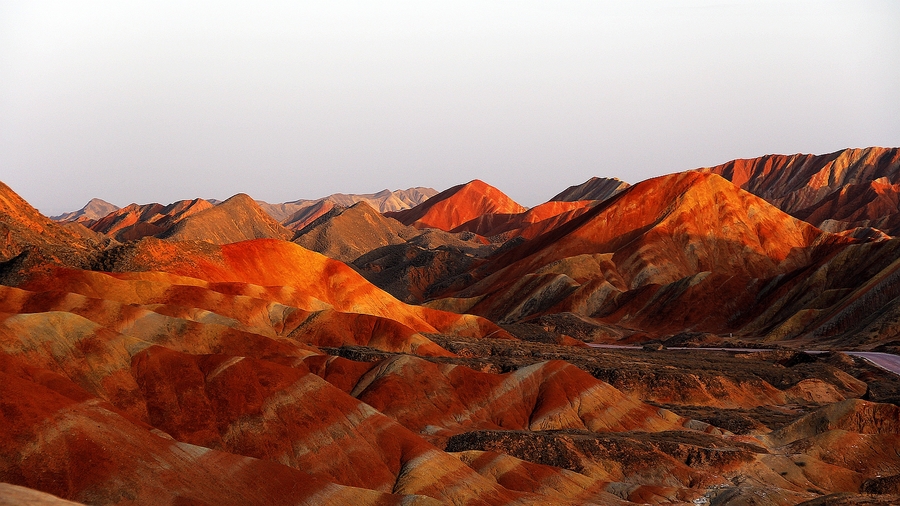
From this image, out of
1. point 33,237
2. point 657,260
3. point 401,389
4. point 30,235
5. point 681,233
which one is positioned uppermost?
point 30,235

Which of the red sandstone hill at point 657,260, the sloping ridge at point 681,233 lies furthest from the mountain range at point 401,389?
the sloping ridge at point 681,233

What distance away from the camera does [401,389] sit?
6362 cm

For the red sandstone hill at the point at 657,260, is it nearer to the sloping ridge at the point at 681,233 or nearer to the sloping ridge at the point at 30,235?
the sloping ridge at the point at 681,233

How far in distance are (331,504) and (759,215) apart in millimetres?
144816

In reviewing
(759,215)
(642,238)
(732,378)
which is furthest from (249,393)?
(759,215)

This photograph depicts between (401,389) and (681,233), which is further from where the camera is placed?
(681,233)

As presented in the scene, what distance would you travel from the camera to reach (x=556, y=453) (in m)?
51.9

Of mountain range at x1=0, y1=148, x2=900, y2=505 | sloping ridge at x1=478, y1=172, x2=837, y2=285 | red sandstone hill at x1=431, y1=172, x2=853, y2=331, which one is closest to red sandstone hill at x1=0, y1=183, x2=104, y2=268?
mountain range at x1=0, y1=148, x2=900, y2=505

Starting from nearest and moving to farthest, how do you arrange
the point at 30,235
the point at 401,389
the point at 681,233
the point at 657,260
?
the point at 401,389
the point at 30,235
the point at 657,260
the point at 681,233

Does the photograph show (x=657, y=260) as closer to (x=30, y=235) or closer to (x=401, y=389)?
(x=401, y=389)

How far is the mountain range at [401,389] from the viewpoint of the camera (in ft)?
121

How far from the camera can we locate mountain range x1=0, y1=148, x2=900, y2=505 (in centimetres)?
3678

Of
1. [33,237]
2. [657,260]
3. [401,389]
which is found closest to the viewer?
[401,389]

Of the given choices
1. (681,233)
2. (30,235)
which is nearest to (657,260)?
(681,233)
